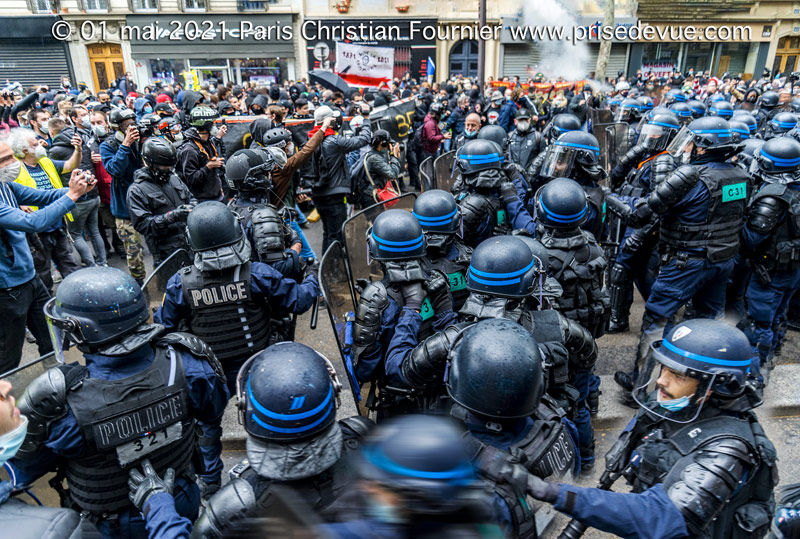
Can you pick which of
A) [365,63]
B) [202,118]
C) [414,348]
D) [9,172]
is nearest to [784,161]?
[414,348]

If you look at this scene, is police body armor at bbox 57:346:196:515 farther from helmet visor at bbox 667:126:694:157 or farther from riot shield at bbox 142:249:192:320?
helmet visor at bbox 667:126:694:157

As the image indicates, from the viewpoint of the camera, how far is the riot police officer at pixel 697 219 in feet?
13.1

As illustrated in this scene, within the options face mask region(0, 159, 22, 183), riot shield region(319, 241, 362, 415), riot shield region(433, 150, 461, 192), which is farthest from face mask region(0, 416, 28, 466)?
riot shield region(433, 150, 461, 192)

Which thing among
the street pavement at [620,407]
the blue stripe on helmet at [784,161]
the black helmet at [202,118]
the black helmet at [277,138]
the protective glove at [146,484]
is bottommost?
the street pavement at [620,407]

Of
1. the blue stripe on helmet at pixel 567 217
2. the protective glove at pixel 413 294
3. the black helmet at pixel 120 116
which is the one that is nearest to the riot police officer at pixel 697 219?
the blue stripe on helmet at pixel 567 217

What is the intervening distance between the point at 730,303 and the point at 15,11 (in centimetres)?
3056

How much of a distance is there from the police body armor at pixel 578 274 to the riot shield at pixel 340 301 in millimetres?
1323

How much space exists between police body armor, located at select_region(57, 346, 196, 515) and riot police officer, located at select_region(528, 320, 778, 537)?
149cm

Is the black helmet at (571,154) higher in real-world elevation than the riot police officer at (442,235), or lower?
higher

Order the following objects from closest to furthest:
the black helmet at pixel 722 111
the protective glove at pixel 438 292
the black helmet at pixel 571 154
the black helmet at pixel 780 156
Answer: the protective glove at pixel 438 292, the black helmet at pixel 780 156, the black helmet at pixel 571 154, the black helmet at pixel 722 111

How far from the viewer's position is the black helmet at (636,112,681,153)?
5.61m

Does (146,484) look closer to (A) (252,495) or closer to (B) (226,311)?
(A) (252,495)

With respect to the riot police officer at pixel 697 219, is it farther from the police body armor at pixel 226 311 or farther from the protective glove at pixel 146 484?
the protective glove at pixel 146 484

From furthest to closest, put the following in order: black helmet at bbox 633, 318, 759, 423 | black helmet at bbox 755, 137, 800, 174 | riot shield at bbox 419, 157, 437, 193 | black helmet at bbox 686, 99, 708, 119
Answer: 1. black helmet at bbox 686, 99, 708, 119
2. riot shield at bbox 419, 157, 437, 193
3. black helmet at bbox 755, 137, 800, 174
4. black helmet at bbox 633, 318, 759, 423
